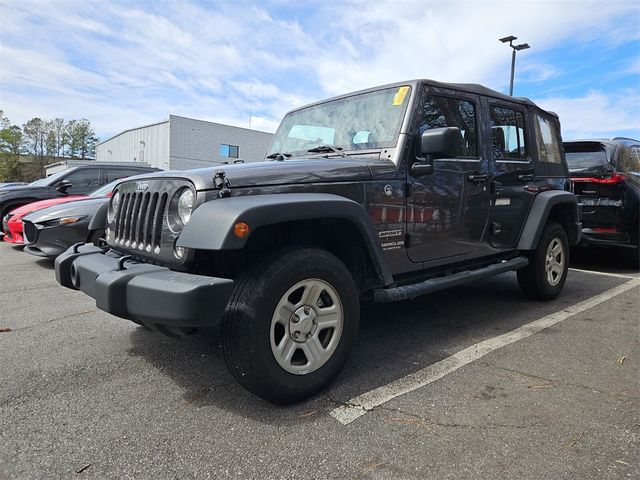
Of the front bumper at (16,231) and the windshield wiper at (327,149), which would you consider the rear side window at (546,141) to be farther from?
the front bumper at (16,231)

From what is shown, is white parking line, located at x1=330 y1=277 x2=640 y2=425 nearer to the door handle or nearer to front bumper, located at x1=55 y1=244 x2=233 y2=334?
front bumper, located at x1=55 y1=244 x2=233 y2=334

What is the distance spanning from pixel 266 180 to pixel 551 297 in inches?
145

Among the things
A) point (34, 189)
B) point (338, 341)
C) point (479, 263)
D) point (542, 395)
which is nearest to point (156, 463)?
point (338, 341)

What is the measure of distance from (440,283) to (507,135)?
5.99 feet

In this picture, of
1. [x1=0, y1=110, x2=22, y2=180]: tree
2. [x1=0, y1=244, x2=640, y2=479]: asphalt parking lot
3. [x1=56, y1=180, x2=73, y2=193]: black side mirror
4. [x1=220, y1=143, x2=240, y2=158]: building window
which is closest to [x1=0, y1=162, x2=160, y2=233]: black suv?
[x1=56, y1=180, x2=73, y2=193]: black side mirror

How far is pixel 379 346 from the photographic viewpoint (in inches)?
136

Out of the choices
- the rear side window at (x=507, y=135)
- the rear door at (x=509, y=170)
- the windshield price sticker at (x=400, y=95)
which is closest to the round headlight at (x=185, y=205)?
the windshield price sticker at (x=400, y=95)

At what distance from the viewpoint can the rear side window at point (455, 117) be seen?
350cm

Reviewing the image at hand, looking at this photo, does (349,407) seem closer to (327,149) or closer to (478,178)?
(327,149)

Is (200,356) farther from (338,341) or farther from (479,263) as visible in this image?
(479,263)

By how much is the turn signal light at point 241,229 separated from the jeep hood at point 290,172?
34 cm

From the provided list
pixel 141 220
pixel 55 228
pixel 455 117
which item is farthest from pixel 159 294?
pixel 55 228

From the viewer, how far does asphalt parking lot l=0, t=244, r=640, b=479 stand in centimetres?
202

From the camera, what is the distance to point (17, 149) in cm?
6022
